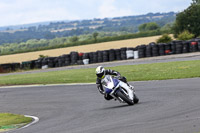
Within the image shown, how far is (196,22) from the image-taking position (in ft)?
171

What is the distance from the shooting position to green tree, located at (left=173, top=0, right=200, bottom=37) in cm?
5203

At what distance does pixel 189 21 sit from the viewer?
52469 mm

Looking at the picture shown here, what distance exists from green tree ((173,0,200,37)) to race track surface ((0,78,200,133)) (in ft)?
113

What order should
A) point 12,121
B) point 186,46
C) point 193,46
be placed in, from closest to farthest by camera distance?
point 12,121 → point 193,46 → point 186,46

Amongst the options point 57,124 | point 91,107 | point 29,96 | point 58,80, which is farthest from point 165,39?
point 57,124

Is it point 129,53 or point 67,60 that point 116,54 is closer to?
point 129,53

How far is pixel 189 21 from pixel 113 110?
137 ft

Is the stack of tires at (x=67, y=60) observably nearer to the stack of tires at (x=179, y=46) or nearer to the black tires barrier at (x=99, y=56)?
the black tires barrier at (x=99, y=56)

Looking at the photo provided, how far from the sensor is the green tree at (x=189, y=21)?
171ft

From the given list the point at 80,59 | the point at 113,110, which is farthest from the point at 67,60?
the point at 113,110

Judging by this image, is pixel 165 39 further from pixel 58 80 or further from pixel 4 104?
pixel 4 104

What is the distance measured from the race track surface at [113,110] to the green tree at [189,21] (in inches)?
1350

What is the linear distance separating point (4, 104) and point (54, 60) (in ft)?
76.4

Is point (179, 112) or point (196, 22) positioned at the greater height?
point (196, 22)
